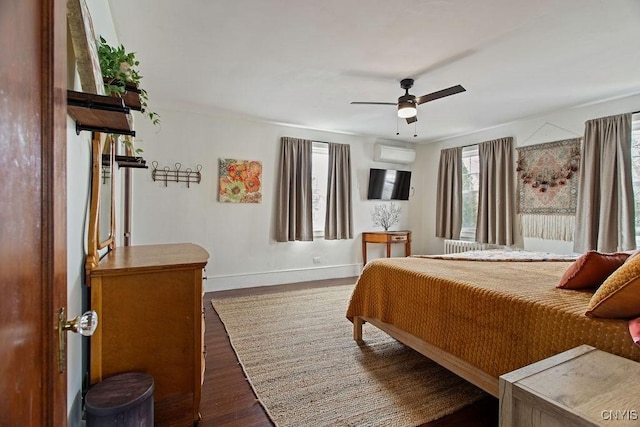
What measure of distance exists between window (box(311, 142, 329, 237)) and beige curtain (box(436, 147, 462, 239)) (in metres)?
2.09

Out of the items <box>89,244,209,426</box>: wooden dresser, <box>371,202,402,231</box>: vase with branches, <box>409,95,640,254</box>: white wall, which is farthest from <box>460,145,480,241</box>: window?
<box>89,244,209,426</box>: wooden dresser

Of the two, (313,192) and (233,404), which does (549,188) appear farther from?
(233,404)

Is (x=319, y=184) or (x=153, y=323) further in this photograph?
(x=319, y=184)

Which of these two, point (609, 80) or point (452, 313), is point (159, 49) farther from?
point (609, 80)

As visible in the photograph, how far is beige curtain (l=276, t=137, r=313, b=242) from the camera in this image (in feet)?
16.0

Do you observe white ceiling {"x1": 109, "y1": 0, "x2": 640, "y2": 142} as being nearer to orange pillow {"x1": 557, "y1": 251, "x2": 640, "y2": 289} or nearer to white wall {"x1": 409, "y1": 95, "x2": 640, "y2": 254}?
white wall {"x1": 409, "y1": 95, "x2": 640, "y2": 254}

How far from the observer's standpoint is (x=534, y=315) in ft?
5.01

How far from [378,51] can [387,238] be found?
3.34 meters

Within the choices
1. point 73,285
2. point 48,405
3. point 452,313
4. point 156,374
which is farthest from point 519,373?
point 73,285

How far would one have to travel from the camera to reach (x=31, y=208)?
1.76 ft

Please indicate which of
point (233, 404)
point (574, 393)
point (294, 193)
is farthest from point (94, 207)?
point (294, 193)

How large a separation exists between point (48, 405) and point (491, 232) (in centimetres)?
523

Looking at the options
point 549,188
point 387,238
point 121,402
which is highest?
point 549,188

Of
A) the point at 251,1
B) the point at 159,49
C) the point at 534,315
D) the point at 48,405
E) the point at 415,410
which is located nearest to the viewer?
the point at 48,405
